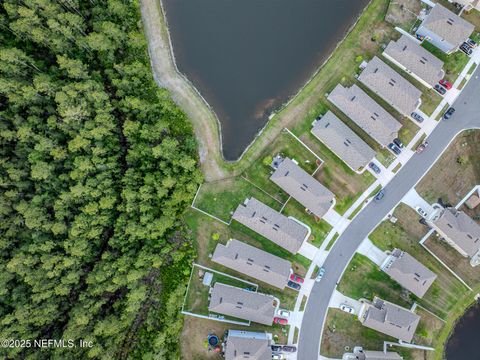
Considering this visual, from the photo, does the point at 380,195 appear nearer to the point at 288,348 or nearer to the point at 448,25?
the point at 288,348

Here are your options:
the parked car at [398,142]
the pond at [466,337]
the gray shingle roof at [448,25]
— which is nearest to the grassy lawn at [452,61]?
the gray shingle roof at [448,25]

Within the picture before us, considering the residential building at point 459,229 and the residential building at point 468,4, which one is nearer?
the residential building at point 459,229

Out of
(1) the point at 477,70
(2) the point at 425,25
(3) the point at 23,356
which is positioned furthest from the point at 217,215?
(1) the point at 477,70

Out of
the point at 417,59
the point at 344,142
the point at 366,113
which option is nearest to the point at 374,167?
the point at 344,142

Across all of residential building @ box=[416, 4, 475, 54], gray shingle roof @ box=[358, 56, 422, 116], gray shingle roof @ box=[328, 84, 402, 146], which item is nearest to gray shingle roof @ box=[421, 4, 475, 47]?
residential building @ box=[416, 4, 475, 54]

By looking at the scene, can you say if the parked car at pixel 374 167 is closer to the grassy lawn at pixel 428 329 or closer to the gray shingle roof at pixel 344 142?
the gray shingle roof at pixel 344 142

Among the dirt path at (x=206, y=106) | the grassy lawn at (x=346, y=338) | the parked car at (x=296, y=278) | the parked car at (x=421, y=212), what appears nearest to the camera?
the grassy lawn at (x=346, y=338)
